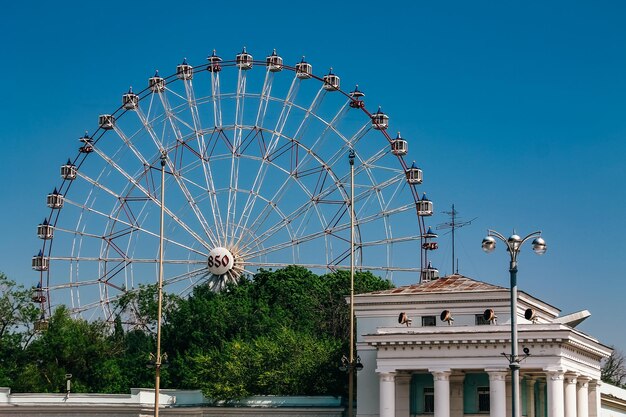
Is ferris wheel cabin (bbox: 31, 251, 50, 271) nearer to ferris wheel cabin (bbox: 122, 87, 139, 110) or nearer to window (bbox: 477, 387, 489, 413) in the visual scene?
ferris wheel cabin (bbox: 122, 87, 139, 110)

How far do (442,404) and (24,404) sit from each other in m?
27.0

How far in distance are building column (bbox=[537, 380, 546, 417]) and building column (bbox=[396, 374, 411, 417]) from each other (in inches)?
280

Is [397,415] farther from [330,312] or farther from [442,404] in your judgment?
[330,312]

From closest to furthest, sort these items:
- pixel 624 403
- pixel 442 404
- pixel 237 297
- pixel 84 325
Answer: pixel 442 404 → pixel 624 403 → pixel 84 325 → pixel 237 297

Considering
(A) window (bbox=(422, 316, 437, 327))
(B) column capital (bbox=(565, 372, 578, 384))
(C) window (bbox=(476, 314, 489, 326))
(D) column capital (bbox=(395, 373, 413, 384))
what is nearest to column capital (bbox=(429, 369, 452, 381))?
(D) column capital (bbox=(395, 373, 413, 384))

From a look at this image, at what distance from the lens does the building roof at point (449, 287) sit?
71.3 m

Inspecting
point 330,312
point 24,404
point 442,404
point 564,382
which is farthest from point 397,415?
point 330,312

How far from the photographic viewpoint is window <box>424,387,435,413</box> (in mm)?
69188

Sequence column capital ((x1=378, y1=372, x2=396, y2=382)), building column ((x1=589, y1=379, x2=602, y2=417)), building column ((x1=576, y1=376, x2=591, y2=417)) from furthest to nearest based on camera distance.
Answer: building column ((x1=589, y1=379, x2=602, y2=417)) → building column ((x1=576, y1=376, x2=591, y2=417)) → column capital ((x1=378, y1=372, x2=396, y2=382))

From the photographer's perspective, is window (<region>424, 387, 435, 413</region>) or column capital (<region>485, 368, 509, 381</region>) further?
window (<region>424, 387, 435, 413</region>)

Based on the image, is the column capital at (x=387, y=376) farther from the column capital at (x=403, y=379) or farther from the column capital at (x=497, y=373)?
the column capital at (x=497, y=373)

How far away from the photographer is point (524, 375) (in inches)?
2635

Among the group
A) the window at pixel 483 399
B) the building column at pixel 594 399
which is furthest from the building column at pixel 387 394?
the building column at pixel 594 399

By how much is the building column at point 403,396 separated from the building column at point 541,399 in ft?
23.4
